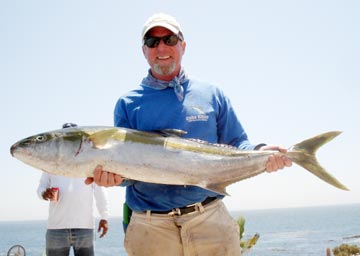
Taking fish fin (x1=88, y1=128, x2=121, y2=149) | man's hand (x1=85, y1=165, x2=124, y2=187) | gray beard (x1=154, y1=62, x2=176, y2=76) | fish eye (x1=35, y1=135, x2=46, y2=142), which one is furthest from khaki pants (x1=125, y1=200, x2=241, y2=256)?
gray beard (x1=154, y1=62, x2=176, y2=76)

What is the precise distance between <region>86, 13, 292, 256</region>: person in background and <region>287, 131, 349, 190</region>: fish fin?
0.12m

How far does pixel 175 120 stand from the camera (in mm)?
4594

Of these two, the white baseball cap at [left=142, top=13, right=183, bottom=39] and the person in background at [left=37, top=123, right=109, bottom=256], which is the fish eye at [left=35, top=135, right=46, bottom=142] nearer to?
the white baseball cap at [left=142, top=13, right=183, bottom=39]

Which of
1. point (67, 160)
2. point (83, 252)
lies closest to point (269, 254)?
point (83, 252)

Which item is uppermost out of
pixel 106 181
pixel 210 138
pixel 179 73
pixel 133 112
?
pixel 179 73

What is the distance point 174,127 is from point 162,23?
1209 millimetres

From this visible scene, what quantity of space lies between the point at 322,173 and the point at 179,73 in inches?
76.5

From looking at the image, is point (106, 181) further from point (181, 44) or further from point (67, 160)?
point (181, 44)

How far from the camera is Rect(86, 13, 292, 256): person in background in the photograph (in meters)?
4.41

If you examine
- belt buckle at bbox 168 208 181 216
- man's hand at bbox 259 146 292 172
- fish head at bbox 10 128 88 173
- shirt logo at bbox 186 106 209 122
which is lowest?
belt buckle at bbox 168 208 181 216

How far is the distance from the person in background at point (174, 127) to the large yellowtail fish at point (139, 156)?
0.15 meters

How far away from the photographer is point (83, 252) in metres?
8.31

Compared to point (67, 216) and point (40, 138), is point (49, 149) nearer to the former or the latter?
point (40, 138)

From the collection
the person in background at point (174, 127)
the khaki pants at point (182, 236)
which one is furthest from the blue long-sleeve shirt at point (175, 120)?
the khaki pants at point (182, 236)
